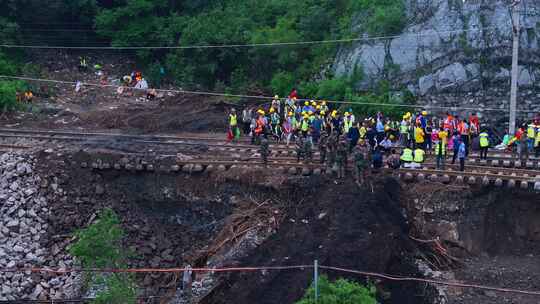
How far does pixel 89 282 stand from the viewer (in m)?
23.4

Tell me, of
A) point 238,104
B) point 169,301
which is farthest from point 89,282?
point 238,104

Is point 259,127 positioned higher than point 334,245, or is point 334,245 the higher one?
point 259,127

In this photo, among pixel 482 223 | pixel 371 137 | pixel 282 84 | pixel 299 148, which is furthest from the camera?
pixel 282 84

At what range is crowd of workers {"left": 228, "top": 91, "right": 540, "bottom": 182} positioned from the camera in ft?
86.2

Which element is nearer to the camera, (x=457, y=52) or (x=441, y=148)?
(x=441, y=148)

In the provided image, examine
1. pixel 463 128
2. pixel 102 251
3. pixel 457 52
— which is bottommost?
pixel 102 251

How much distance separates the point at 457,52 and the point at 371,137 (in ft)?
30.0

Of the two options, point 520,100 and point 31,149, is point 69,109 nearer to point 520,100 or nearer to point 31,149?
point 31,149

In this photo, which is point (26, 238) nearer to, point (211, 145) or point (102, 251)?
point (102, 251)

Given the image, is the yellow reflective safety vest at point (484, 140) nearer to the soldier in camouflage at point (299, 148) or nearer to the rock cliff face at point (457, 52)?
the soldier in camouflage at point (299, 148)

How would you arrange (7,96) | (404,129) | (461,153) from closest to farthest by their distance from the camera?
(461,153), (404,129), (7,96)

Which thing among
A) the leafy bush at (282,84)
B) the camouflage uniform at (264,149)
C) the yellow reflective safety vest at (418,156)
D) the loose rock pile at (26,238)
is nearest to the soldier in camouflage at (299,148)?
the camouflage uniform at (264,149)

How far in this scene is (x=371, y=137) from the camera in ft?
93.8

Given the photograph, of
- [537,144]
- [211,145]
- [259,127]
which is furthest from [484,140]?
[211,145]
